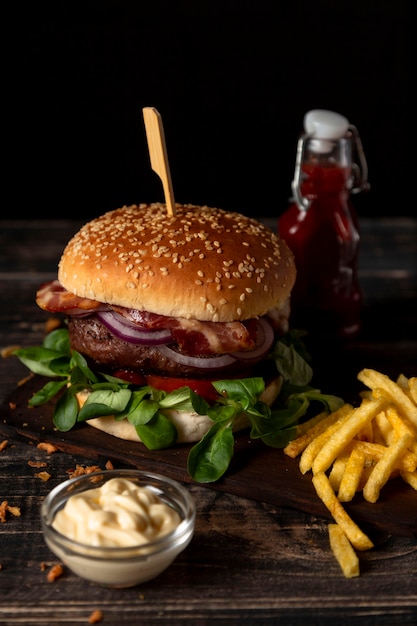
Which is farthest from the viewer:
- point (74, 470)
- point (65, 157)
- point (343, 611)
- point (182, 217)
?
point (65, 157)

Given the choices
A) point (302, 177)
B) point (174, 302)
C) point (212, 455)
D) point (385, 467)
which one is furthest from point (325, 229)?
point (385, 467)

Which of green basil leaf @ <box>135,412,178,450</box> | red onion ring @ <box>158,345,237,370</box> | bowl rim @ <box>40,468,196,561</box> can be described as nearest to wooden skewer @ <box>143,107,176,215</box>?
red onion ring @ <box>158,345,237,370</box>

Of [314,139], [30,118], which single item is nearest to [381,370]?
[314,139]

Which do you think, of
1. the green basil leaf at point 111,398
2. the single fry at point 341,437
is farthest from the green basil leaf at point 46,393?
the single fry at point 341,437

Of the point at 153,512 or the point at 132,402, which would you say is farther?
the point at 132,402

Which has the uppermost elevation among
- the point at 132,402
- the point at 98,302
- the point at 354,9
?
the point at 354,9

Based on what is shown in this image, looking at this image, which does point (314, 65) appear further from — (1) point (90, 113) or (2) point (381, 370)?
(2) point (381, 370)

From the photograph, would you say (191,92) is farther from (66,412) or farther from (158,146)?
(66,412)
